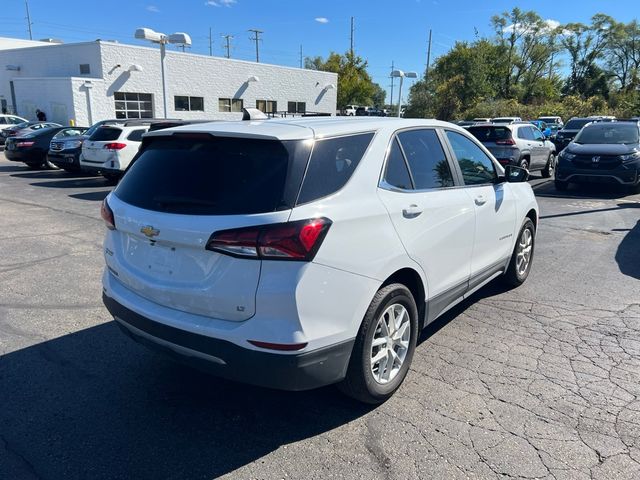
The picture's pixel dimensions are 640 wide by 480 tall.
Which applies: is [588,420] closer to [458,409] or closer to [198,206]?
[458,409]

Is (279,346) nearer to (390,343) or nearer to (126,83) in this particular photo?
(390,343)

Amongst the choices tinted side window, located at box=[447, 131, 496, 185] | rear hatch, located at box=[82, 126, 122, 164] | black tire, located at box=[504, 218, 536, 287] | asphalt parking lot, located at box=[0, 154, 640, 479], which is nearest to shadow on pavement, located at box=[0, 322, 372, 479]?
asphalt parking lot, located at box=[0, 154, 640, 479]

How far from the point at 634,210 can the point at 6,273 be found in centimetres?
1120

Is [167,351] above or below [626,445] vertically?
above

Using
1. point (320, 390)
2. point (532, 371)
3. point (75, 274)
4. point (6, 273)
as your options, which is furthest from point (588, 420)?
point (6, 273)

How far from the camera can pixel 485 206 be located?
4.30 meters

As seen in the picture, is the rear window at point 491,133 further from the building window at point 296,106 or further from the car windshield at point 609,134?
the building window at point 296,106

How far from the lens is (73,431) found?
2943mm

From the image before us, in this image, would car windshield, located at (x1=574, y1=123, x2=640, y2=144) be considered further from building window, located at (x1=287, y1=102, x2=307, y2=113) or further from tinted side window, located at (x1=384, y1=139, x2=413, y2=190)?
building window, located at (x1=287, y1=102, x2=307, y2=113)

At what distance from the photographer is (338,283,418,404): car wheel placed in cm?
293

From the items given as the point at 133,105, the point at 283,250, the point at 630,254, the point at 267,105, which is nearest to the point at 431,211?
the point at 283,250

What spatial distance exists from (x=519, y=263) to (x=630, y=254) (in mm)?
2640

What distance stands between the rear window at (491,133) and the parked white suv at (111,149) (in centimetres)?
908

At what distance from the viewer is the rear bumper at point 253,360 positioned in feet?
8.40
